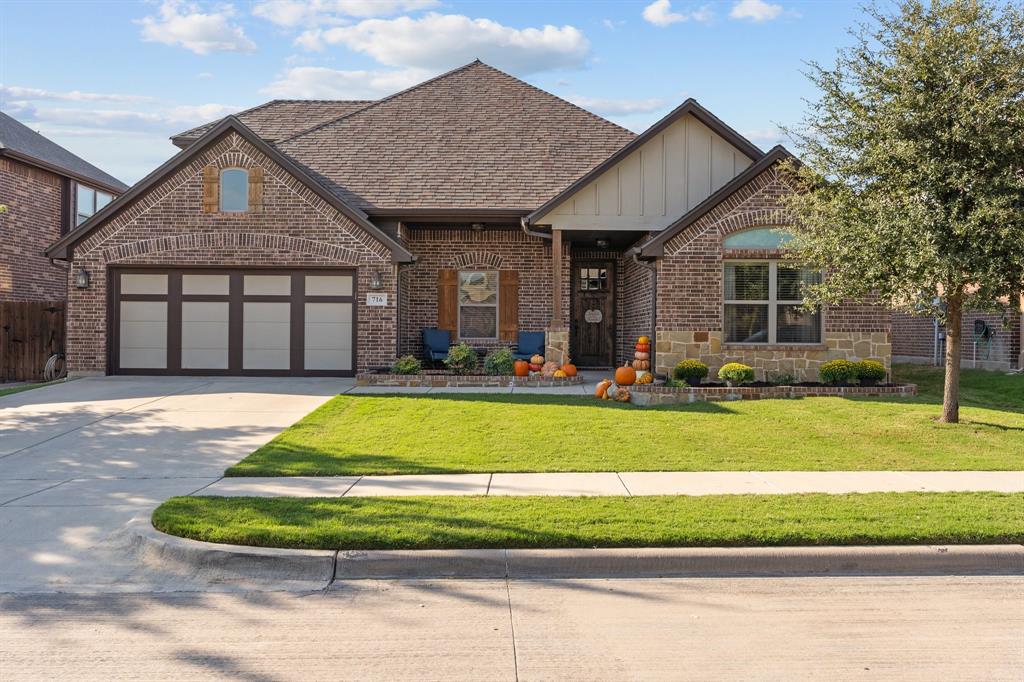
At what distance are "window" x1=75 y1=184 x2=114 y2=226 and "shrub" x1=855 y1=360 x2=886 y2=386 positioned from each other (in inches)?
833

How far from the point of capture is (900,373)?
18203 millimetres

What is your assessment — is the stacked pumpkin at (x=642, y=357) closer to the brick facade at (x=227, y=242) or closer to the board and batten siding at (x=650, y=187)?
the board and batten siding at (x=650, y=187)

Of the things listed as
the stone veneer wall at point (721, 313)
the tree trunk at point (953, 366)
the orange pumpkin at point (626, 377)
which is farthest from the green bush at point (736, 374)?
the tree trunk at point (953, 366)

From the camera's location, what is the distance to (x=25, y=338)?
1950 centimetres

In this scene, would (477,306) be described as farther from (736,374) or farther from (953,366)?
(953,366)

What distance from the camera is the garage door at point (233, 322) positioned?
17.1 metres

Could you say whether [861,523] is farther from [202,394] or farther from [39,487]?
[202,394]

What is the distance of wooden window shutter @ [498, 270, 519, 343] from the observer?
61.4 feet

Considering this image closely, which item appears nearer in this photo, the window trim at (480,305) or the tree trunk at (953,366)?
the tree trunk at (953,366)

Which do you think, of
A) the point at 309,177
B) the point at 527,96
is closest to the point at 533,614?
the point at 309,177

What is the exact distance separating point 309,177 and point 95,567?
38.8 feet

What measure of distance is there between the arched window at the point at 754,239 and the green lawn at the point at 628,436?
3288 mm

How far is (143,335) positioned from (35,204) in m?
8.47

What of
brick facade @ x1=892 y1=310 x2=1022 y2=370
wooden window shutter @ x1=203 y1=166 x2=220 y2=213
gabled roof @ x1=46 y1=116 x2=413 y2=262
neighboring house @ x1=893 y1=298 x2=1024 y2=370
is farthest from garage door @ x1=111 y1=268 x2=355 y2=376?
brick facade @ x1=892 y1=310 x2=1022 y2=370
